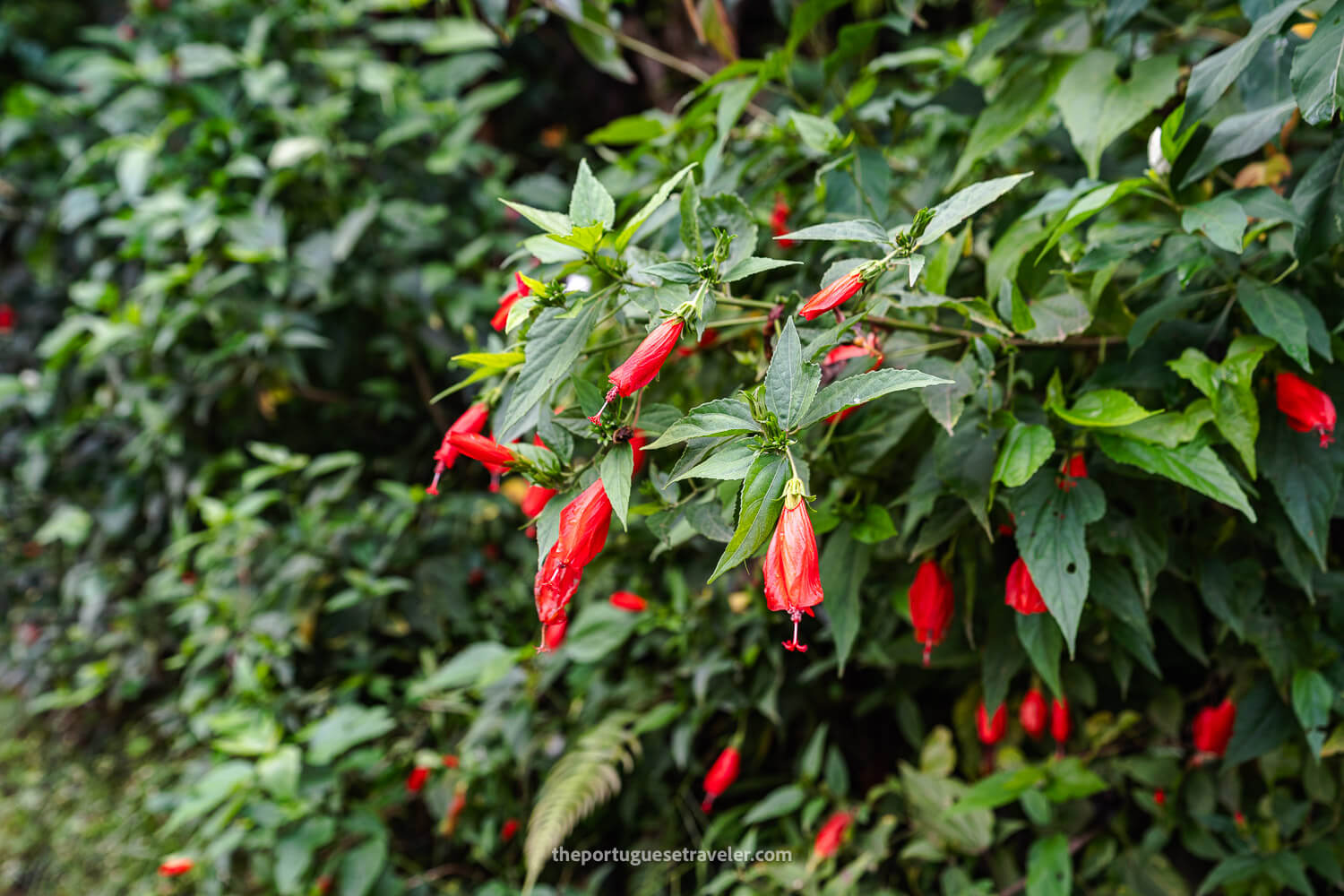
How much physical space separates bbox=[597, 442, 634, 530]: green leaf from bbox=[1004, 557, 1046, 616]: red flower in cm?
43

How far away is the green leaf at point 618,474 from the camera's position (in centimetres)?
56

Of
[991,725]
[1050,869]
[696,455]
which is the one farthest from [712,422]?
[1050,869]

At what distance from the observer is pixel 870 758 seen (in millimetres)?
1486

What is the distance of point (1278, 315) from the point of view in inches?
27.9

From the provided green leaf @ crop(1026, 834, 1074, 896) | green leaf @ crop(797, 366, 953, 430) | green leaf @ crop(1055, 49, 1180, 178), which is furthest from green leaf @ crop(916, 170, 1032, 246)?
green leaf @ crop(1026, 834, 1074, 896)

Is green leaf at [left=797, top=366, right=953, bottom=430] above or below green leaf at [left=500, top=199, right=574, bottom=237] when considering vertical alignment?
below

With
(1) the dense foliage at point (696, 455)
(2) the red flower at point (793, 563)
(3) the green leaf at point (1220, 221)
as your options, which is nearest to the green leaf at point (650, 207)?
(1) the dense foliage at point (696, 455)

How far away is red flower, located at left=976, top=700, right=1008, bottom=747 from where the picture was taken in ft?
3.44

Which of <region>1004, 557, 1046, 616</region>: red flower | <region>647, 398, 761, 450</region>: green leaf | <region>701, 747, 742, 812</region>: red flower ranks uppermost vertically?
<region>647, 398, 761, 450</region>: green leaf

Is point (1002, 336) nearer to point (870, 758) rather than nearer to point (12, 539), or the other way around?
point (870, 758)

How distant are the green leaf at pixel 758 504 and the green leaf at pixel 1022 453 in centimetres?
24

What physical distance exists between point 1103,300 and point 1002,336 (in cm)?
18

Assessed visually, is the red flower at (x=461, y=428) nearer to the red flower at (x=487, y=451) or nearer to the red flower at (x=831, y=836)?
the red flower at (x=487, y=451)

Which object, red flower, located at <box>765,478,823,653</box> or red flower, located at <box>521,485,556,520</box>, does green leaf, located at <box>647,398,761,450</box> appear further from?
red flower, located at <box>521,485,556,520</box>
